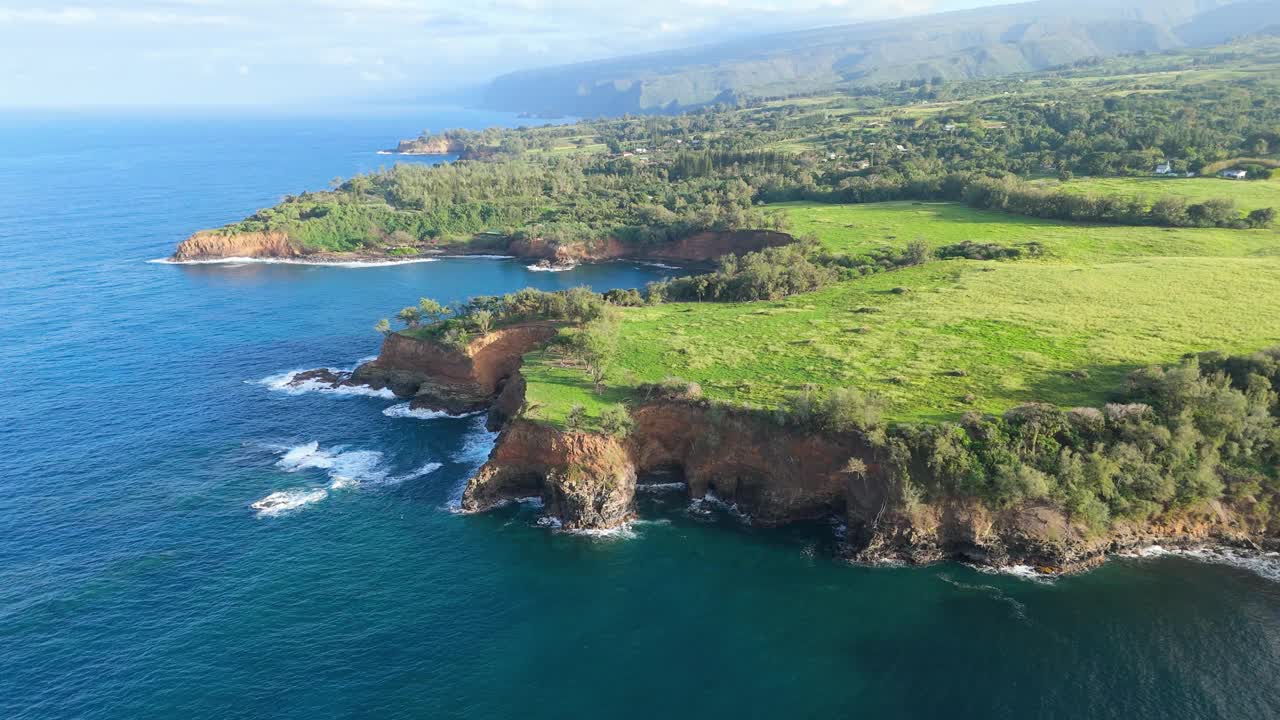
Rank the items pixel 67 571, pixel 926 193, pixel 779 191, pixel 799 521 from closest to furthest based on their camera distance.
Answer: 1. pixel 67 571
2. pixel 799 521
3. pixel 926 193
4. pixel 779 191

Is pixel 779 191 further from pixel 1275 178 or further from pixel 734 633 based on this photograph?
pixel 734 633

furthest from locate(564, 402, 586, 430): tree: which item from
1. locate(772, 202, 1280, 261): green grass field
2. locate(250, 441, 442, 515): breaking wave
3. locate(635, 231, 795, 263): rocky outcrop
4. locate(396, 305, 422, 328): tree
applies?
locate(635, 231, 795, 263): rocky outcrop

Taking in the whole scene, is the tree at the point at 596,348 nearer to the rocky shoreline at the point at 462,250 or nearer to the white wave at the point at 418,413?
the white wave at the point at 418,413

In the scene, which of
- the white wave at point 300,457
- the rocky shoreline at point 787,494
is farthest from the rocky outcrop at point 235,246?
the rocky shoreline at point 787,494

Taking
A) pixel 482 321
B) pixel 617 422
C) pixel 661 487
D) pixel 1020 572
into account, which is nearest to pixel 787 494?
pixel 661 487

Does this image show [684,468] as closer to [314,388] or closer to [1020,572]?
[1020,572]

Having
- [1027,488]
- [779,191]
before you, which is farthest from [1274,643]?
[779,191]

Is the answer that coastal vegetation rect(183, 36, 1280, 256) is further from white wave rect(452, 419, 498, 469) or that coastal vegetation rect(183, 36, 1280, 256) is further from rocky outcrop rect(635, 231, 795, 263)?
white wave rect(452, 419, 498, 469)
